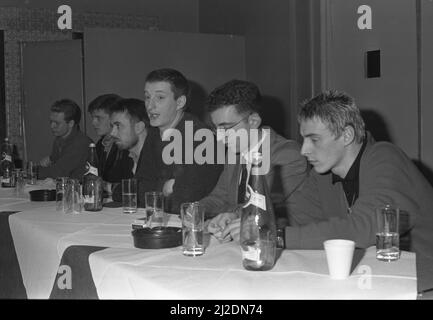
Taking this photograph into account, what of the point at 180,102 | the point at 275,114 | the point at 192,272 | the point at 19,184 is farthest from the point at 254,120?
the point at 275,114

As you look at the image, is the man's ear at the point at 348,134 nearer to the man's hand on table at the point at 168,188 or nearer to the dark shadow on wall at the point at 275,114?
the man's hand on table at the point at 168,188

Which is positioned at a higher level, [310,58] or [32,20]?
[32,20]

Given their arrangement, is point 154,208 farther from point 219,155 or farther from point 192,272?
point 219,155

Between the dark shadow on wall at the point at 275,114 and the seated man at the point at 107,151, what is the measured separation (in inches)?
44.3

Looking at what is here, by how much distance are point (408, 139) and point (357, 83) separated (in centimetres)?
54

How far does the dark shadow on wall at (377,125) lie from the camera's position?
3576mm

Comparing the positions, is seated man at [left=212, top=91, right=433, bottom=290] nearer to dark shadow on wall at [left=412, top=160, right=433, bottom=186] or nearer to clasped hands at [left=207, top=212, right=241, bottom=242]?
clasped hands at [left=207, top=212, right=241, bottom=242]

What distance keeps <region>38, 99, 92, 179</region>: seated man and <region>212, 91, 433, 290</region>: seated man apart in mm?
2210

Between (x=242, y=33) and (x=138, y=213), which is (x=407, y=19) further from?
(x=138, y=213)

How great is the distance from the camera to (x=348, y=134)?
1.87 meters

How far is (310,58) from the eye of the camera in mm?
Result: 4051

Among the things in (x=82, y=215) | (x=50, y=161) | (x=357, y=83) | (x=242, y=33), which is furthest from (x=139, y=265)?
(x=242, y=33)

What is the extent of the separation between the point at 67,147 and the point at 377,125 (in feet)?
6.62

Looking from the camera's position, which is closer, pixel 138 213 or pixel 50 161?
pixel 138 213
